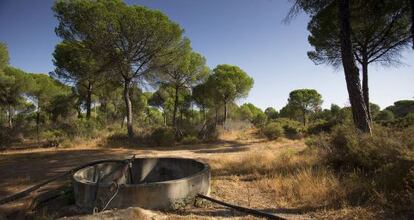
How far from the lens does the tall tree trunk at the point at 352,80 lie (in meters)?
7.35

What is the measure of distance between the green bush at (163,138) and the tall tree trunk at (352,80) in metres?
10.2

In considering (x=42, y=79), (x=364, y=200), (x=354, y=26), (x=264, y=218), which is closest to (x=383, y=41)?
(x=354, y=26)

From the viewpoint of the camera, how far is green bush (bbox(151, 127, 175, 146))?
15.8m

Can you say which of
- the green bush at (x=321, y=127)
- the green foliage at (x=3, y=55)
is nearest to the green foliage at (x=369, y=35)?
the green bush at (x=321, y=127)

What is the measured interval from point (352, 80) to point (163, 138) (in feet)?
34.2

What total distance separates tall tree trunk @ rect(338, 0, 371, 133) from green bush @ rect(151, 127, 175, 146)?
10169 mm

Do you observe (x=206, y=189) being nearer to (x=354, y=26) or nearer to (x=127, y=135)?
(x=354, y=26)

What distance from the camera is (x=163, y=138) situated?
15820mm

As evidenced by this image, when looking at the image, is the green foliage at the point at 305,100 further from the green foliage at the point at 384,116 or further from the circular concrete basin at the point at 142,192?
the circular concrete basin at the point at 142,192

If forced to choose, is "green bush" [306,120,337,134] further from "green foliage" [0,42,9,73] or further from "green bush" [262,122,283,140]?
"green foliage" [0,42,9,73]

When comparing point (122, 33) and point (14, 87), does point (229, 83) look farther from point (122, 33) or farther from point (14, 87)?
point (14, 87)

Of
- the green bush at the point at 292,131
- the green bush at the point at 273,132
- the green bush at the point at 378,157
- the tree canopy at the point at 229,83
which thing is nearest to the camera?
the green bush at the point at 378,157

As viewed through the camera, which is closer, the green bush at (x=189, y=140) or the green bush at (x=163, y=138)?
the green bush at (x=163, y=138)

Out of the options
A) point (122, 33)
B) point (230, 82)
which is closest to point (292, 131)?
point (230, 82)
